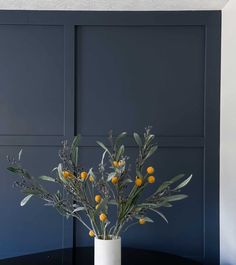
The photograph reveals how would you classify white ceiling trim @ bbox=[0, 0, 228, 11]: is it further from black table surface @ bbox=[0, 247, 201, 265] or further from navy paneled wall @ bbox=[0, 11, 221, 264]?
black table surface @ bbox=[0, 247, 201, 265]

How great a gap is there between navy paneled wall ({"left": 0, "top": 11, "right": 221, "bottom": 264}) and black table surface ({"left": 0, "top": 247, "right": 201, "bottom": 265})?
0.18 m

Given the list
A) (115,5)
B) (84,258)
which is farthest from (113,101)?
(84,258)

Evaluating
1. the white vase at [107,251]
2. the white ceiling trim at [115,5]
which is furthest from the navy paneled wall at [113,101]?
the white vase at [107,251]

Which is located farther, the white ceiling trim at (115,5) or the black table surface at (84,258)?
the white ceiling trim at (115,5)

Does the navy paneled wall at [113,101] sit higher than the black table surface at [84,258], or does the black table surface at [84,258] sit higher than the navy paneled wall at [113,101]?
the navy paneled wall at [113,101]

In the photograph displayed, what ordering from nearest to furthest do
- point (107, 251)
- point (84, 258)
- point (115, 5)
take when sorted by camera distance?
point (107, 251) → point (84, 258) → point (115, 5)

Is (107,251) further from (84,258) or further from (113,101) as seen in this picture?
(113,101)

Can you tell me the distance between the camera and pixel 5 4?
6.16 ft

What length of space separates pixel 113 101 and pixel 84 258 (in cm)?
A: 91

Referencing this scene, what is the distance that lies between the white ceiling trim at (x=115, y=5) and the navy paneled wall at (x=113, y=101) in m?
0.04

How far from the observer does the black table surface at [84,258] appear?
1.57 metres

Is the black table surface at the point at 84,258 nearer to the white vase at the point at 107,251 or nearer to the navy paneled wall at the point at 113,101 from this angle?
the navy paneled wall at the point at 113,101

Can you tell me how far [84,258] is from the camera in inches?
64.5

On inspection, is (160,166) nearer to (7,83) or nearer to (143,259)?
(143,259)
